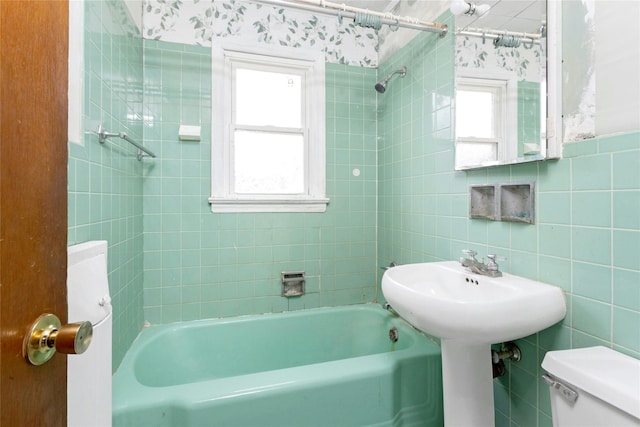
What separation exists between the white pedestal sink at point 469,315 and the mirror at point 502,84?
1.53 feet

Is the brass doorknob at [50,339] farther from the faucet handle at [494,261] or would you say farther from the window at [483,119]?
the window at [483,119]

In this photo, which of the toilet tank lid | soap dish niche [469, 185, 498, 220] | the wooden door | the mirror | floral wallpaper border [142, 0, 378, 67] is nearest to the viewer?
the wooden door

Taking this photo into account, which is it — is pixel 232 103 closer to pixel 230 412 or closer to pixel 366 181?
pixel 366 181

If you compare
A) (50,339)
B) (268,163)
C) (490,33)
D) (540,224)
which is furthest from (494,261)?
(268,163)

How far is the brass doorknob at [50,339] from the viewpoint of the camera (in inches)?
14.4

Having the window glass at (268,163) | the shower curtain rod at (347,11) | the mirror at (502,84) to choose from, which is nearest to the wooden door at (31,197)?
the shower curtain rod at (347,11)

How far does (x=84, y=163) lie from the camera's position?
3.40 ft

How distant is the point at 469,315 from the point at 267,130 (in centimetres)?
168

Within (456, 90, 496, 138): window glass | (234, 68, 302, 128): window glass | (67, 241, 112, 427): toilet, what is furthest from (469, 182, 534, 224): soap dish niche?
(67, 241, 112, 427): toilet

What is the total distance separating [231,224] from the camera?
1936 millimetres

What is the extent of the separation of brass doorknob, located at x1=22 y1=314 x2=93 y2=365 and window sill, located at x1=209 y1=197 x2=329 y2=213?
1.52 metres

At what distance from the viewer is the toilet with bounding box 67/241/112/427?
0.74 meters

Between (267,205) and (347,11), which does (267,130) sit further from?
(347,11)

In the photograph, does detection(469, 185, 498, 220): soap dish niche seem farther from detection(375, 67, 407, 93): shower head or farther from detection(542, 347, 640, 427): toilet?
detection(375, 67, 407, 93): shower head
